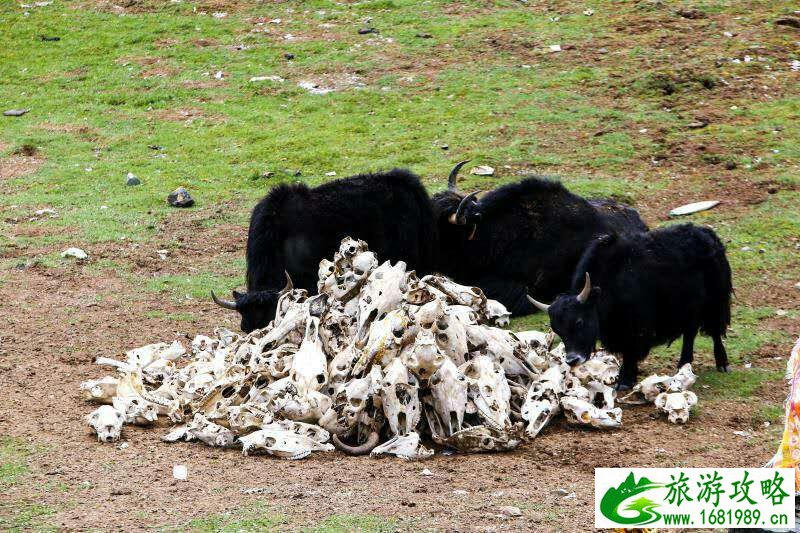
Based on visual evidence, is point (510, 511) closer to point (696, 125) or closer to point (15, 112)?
point (696, 125)

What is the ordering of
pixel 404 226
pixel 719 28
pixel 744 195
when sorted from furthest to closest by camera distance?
1. pixel 719 28
2. pixel 744 195
3. pixel 404 226

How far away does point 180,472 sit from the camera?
589cm

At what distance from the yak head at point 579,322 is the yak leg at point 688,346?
82 centimetres

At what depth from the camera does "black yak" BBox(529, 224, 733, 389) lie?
7.60 meters

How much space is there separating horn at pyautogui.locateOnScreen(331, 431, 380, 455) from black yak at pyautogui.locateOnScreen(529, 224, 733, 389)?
5.99ft

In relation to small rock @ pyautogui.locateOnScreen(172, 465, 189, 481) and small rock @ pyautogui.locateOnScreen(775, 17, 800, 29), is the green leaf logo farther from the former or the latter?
small rock @ pyautogui.locateOnScreen(775, 17, 800, 29)

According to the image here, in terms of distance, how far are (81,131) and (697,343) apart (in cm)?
1056

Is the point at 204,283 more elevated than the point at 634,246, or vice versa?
the point at 634,246

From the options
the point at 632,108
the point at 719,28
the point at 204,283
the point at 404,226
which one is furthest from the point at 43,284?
the point at 719,28

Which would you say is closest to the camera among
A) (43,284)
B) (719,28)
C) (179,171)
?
(43,284)

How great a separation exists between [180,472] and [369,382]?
125cm

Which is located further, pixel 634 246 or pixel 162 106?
pixel 162 106

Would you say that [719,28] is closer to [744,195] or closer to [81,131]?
[744,195]

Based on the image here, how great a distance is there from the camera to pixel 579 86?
1556 cm
